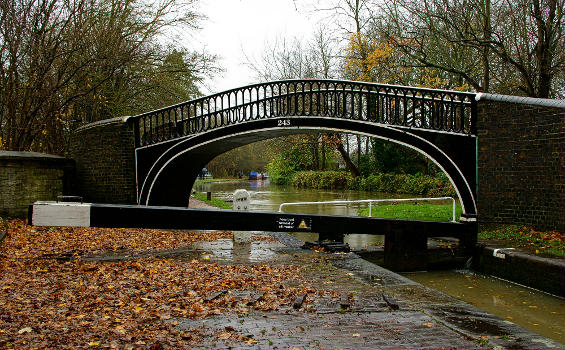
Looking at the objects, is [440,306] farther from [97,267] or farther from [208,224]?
[97,267]

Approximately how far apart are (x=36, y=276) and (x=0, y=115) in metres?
9.90

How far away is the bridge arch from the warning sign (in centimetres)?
368

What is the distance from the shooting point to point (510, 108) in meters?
9.94

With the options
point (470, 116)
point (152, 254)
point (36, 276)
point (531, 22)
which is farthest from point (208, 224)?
point (531, 22)

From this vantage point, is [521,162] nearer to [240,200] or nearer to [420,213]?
[420,213]

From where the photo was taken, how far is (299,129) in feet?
39.9

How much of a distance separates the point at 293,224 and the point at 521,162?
494 centimetres

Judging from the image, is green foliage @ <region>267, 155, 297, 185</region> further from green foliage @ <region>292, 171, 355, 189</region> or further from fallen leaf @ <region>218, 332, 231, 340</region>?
fallen leaf @ <region>218, 332, 231, 340</region>

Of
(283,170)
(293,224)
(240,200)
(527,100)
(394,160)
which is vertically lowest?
(293,224)

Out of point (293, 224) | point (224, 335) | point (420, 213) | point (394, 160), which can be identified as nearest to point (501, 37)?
point (420, 213)

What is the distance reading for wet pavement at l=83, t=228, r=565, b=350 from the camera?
4.18m

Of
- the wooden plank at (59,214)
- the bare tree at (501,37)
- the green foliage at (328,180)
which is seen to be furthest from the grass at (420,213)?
the green foliage at (328,180)

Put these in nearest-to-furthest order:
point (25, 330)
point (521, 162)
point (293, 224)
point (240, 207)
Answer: point (25, 330)
point (293, 224)
point (521, 162)
point (240, 207)

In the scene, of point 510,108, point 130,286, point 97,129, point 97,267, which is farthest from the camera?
point 97,129
